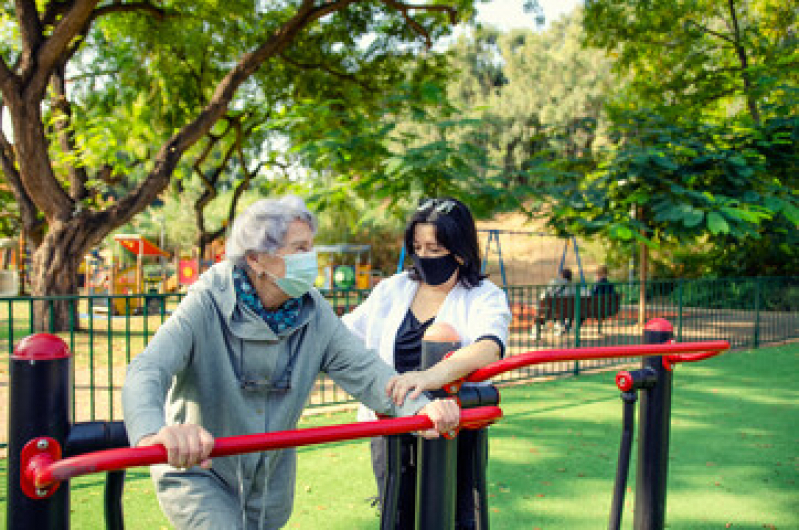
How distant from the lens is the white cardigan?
2.46 m

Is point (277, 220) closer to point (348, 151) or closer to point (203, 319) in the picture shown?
point (203, 319)

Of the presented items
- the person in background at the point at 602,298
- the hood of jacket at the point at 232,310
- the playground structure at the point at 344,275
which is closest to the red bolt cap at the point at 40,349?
the hood of jacket at the point at 232,310

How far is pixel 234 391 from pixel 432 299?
1.05m

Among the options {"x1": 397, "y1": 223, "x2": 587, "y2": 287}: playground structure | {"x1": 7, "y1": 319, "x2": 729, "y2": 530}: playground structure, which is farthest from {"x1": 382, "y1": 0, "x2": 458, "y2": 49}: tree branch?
{"x1": 397, "y1": 223, "x2": 587, "y2": 287}: playground structure

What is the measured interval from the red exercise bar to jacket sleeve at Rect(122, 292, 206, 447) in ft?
0.76

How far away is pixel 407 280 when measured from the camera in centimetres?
280

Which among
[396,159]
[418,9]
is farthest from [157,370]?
[418,9]

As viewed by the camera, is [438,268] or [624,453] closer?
[624,453]

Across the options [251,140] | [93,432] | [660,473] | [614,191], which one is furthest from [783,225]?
[251,140]

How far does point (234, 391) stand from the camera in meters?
1.90

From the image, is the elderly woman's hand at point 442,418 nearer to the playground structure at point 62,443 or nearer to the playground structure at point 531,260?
the playground structure at point 62,443

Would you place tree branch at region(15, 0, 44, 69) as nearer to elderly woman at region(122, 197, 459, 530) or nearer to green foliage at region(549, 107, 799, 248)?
green foliage at region(549, 107, 799, 248)

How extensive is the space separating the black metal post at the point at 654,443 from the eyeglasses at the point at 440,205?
0.93 meters

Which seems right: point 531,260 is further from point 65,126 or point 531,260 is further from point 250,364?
point 250,364
